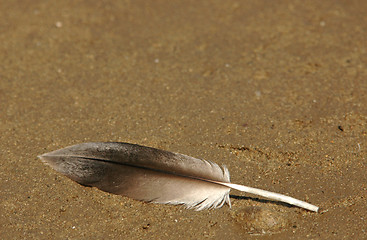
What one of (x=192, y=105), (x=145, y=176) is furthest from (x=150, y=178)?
(x=192, y=105)

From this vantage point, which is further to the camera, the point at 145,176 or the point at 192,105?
the point at 192,105

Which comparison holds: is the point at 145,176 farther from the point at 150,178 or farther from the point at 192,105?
the point at 192,105
